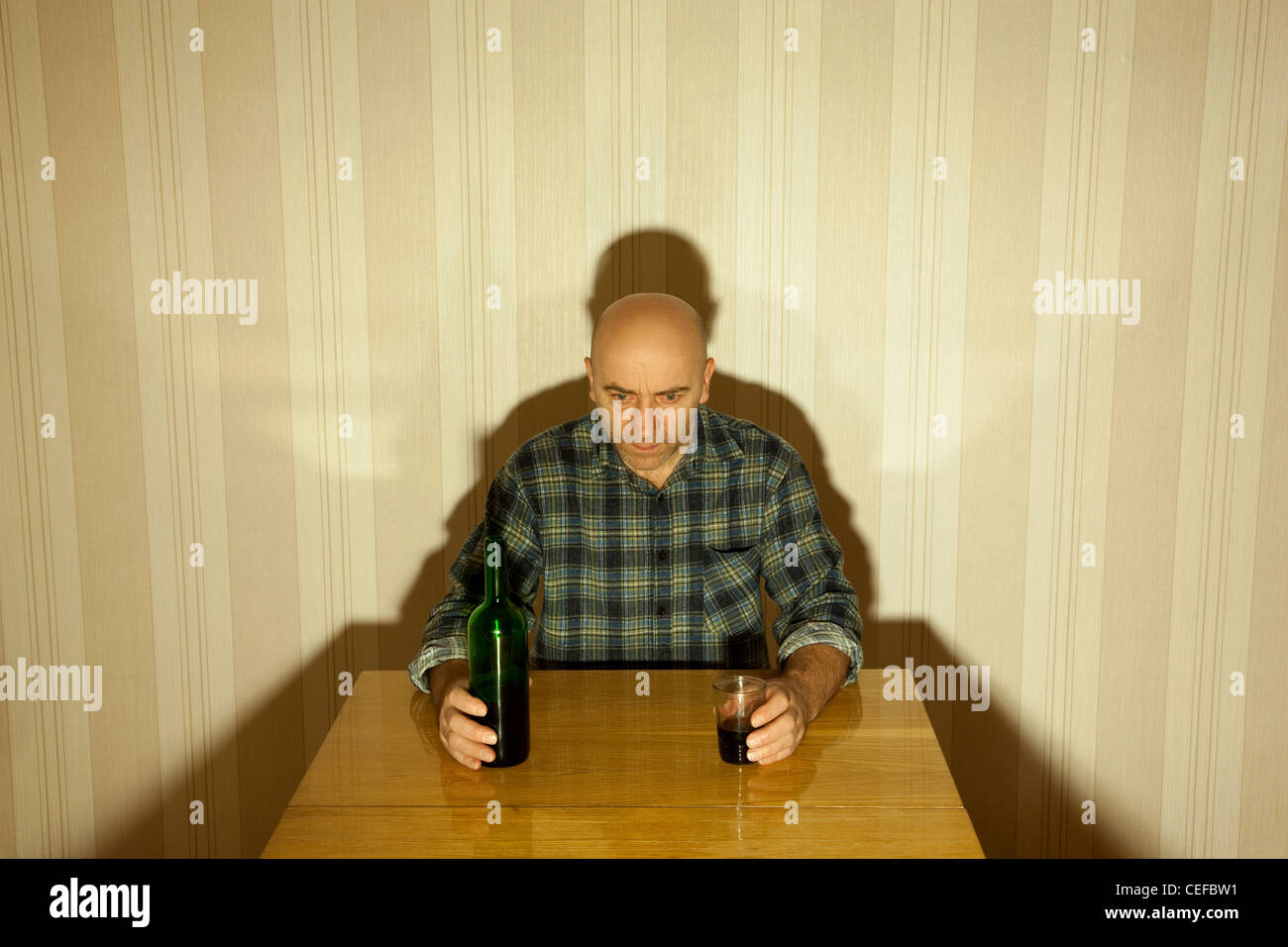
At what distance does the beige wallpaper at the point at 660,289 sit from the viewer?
2619 millimetres

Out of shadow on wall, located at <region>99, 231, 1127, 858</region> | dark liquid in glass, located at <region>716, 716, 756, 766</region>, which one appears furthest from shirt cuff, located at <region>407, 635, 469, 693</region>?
shadow on wall, located at <region>99, 231, 1127, 858</region>

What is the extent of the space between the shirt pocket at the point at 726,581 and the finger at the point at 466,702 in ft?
2.55

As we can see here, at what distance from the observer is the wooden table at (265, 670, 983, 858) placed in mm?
1482

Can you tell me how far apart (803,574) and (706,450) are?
1.15 ft

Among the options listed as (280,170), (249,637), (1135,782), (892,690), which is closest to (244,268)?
(280,170)

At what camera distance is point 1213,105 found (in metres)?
2.62

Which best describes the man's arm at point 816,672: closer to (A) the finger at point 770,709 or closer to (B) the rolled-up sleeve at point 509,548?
(A) the finger at point 770,709

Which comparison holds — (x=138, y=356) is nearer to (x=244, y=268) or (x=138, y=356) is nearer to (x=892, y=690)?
(x=244, y=268)

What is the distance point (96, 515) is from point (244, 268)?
78 centimetres

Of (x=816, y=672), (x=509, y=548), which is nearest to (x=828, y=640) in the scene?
(x=816, y=672)

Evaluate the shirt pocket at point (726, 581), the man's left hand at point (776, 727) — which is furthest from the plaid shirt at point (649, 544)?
the man's left hand at point (776, 727)

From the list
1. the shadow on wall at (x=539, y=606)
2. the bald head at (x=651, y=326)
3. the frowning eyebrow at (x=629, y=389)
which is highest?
the bald head at (x=651, y=326)

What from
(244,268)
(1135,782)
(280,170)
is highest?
(280,170)

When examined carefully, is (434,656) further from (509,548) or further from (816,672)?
(816,672)
